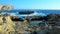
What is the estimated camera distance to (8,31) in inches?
408

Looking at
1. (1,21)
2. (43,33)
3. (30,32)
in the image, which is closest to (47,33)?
(43,33)

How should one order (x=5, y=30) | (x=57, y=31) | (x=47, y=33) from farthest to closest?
(x=5, y=30)
(x=47, y=33)
(x=57, y=31)

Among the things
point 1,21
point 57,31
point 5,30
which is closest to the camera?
point 57,31

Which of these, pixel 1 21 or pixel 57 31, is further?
pixel 1 21

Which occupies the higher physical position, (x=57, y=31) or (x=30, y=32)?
(x=57, y=31)

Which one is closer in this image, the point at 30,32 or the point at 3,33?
the point at 3,33

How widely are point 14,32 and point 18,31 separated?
51 centimetres

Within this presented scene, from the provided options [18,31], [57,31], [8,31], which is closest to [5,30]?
[8,31]

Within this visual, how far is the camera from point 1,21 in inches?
479

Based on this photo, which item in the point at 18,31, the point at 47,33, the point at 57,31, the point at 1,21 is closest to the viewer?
the point at 57,31

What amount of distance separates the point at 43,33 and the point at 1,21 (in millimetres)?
3503

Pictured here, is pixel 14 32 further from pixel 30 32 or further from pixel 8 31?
pixel 30 32

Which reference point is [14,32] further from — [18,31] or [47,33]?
[47,33]

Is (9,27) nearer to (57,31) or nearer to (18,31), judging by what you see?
(18,31)
